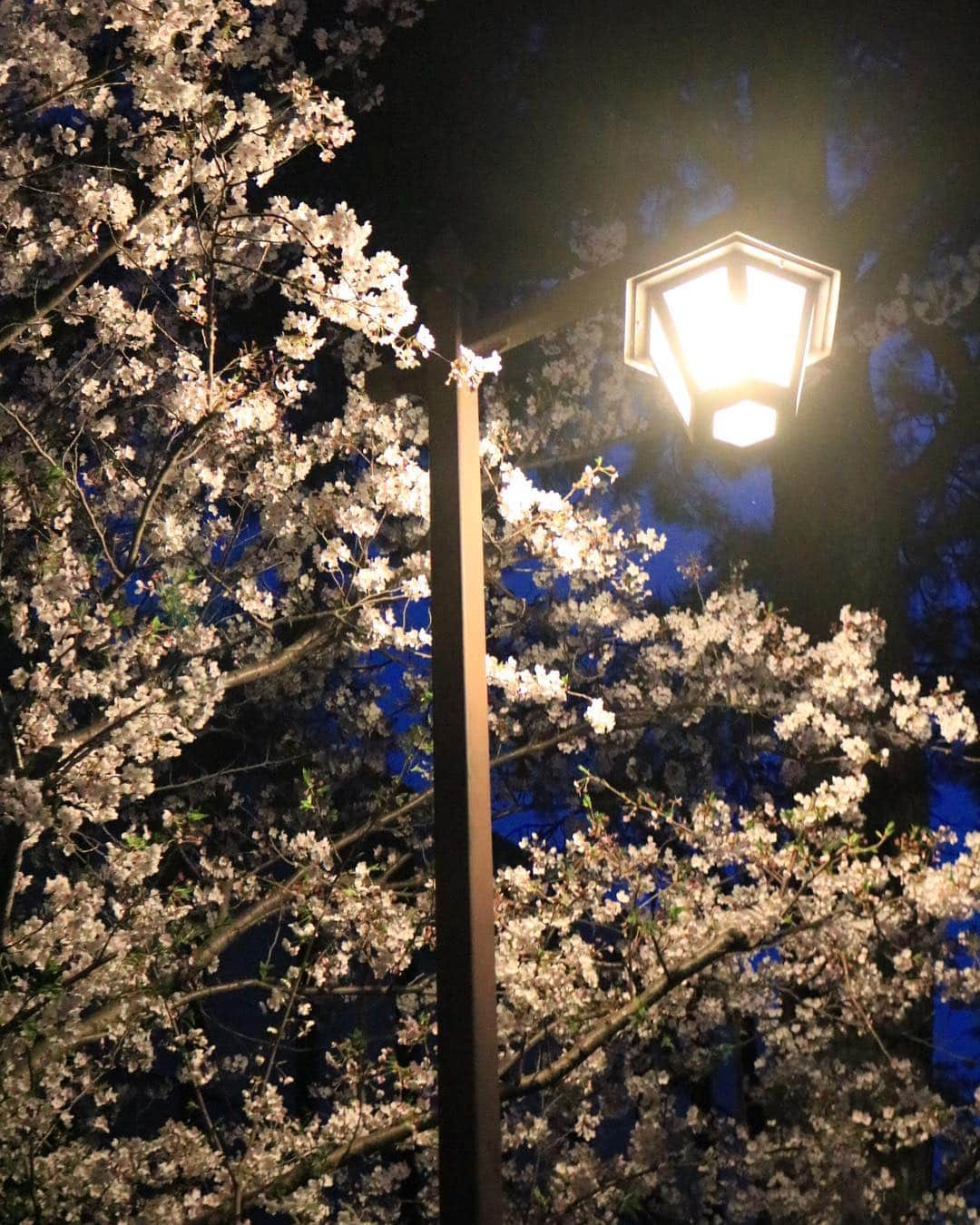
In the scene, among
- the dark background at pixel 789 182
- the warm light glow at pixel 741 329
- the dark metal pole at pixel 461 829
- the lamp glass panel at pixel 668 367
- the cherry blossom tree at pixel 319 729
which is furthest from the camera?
the dark background at pixel 789 182

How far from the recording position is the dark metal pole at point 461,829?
3098 millimetres

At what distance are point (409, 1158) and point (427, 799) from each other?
3.91 m

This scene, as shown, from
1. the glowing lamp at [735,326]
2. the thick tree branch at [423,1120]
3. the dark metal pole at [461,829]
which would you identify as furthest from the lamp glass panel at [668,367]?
the thick tree branch at [423,1120]

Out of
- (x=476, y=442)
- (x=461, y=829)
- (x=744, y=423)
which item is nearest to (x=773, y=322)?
(x=744, y=423)

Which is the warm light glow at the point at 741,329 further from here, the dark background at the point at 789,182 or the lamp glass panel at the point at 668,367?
the dark background at the point at 789,182

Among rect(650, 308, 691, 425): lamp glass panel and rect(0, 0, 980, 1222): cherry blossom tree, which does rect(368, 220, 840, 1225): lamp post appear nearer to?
rect(650, 308, 691, 425): lamp glass panel

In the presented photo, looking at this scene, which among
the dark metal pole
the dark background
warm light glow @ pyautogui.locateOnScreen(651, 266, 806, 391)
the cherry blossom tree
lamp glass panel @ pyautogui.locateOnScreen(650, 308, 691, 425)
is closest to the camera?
warm light glow @ pyautogui.locateOnScreen(651, 266, 806, 391)

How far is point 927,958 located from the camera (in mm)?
6641

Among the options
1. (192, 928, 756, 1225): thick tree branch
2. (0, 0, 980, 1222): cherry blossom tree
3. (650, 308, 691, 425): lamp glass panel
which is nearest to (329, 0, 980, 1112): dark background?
(0, 0, 980, 1222): cherry blossom tree

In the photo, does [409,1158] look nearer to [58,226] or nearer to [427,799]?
[427,799]

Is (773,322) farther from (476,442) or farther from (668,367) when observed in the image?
(476,442)

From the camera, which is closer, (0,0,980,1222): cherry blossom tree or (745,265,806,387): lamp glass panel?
(745,265,806,387): lamp glass panel

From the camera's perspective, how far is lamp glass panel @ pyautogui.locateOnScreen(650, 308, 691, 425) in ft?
9.74

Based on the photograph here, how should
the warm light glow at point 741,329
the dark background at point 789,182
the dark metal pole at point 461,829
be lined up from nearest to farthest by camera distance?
the warm light glow at point 741,329, the dark metal pole at point 461,829, the dark background at point 789,182
